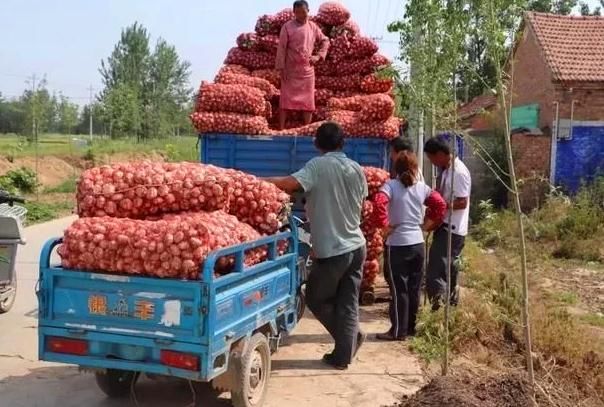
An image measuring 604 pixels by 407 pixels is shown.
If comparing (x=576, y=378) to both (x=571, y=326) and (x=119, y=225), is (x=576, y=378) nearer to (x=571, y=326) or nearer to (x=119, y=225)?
(x=571, y=326)

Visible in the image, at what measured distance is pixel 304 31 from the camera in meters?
9.20

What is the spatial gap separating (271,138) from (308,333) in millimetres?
2453

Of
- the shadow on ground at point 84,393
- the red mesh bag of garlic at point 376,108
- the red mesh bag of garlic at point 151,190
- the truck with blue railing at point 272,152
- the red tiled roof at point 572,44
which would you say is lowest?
the shadow on ground at point 84,393

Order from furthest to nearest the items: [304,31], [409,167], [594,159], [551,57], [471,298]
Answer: [551,57]
[594,159]
[304,31]
[471,298]
[409,167]

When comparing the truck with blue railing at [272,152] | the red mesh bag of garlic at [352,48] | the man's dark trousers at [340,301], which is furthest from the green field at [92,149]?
the man's dark trousers at [340,301]

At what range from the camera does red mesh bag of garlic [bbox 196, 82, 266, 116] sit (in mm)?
8383

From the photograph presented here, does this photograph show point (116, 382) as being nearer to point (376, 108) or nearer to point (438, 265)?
point (438, 265)

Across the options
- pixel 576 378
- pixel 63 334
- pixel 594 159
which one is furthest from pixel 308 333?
pixel 594 159

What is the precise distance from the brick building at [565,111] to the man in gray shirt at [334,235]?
11.3 metres

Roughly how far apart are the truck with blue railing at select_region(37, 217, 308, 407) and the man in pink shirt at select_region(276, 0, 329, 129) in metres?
4.80

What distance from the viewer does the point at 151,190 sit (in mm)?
4559

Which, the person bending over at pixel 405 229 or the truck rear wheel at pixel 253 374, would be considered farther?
the person bending over at pixel 405 229

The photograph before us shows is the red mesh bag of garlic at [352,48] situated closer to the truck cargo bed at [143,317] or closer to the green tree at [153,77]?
the truck cargo bed at [143,317]

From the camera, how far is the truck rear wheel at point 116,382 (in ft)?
16.0
